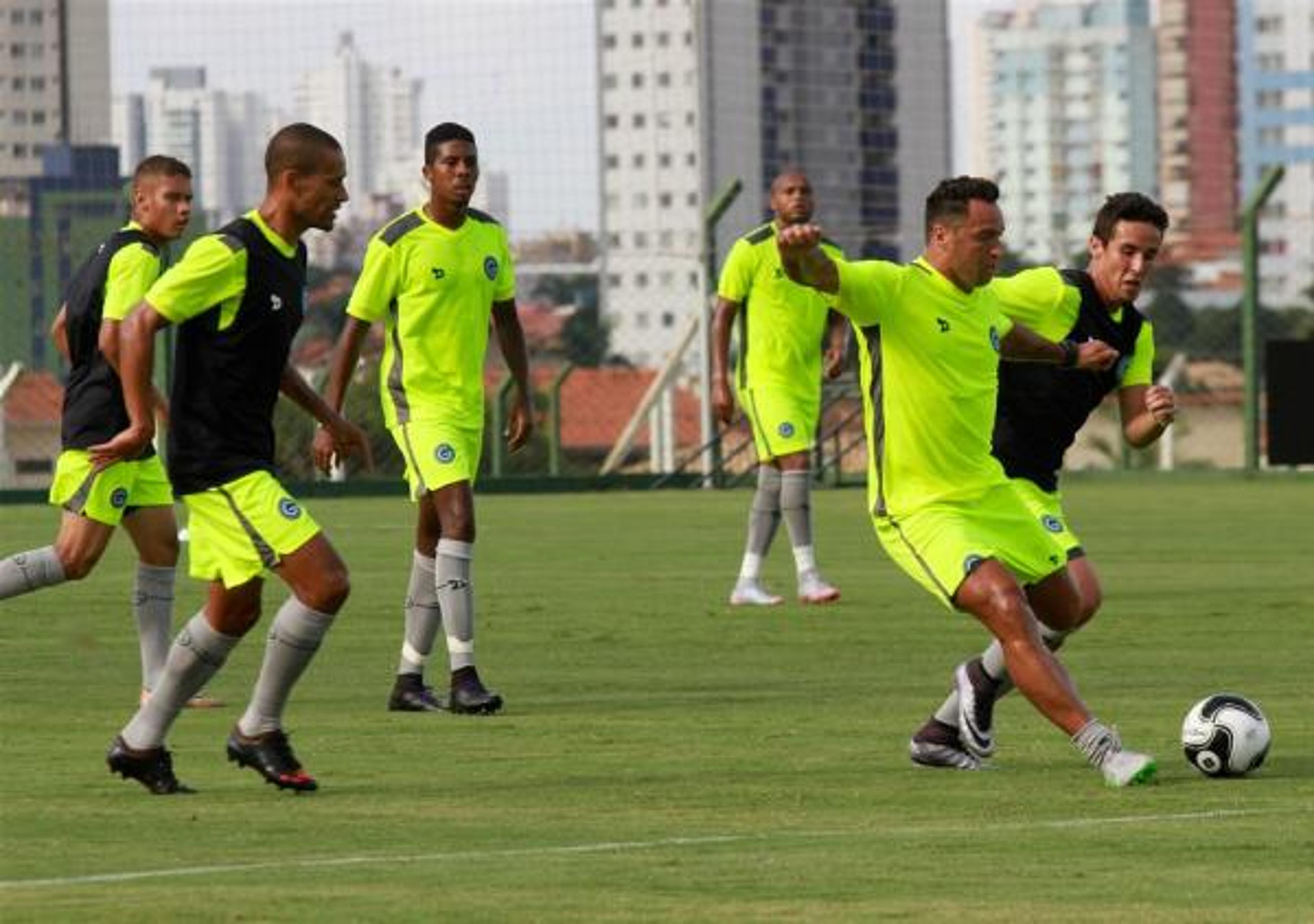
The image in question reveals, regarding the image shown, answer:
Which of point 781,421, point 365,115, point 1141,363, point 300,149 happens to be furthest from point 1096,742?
point 365,115

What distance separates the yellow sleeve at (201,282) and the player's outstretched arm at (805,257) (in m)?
1.65

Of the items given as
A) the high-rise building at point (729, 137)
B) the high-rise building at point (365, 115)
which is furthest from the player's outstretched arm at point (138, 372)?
the high-rise building at point (365, 115)

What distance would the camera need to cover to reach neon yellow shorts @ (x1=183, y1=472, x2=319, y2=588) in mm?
10531

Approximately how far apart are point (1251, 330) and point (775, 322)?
1660cm

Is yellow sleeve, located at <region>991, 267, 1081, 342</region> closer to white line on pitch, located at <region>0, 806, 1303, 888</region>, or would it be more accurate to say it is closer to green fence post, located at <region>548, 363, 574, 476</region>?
white line on pitch, located at <region>0, 806, 1303, 888</region>

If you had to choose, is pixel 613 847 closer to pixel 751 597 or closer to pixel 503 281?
pixel 503 281

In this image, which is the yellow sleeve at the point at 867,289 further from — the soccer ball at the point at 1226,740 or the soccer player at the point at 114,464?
the soccer player at the point at 114,464

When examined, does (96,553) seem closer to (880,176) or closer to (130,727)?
(130,727)

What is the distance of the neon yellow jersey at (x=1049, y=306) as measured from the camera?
1213 cm

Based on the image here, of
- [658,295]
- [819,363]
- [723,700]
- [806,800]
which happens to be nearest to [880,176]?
[658,295]

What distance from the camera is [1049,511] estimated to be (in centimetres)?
1223

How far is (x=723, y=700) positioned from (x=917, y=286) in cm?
291

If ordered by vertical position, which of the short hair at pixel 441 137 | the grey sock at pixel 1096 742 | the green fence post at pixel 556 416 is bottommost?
the green fence post at pixel 556 416

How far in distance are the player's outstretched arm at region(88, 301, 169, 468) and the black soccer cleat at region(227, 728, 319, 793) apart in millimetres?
945
